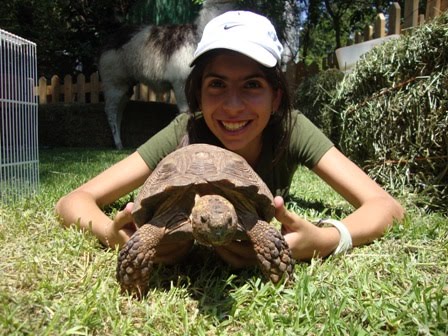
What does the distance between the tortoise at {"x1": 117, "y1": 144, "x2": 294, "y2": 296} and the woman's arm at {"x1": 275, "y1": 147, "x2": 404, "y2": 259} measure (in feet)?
0.39

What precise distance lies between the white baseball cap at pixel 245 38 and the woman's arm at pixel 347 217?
24.0 inches

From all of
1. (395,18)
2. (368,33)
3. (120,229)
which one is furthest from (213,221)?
(368,33)

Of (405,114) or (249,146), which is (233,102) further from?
(405,114)

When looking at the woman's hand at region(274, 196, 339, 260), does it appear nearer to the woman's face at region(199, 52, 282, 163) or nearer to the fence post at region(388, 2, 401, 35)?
the woman's face at region(199, 52, 282, 163)

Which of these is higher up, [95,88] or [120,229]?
[95,88]

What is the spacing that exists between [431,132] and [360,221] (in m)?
1.22

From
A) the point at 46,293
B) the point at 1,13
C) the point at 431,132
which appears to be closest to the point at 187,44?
the point at 1,13

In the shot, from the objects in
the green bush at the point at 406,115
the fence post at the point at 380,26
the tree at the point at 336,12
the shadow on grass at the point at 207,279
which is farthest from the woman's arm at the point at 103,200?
the tree at the point at 336,12

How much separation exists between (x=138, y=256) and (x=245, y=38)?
0.97 meters

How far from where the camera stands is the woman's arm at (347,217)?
5.00ft

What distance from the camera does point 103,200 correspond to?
214cm

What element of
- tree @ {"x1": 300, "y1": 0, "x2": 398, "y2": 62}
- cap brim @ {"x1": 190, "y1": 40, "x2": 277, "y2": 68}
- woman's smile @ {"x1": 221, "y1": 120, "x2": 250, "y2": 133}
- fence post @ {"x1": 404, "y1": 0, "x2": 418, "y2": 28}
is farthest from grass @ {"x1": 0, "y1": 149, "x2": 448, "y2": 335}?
tree @ {"x1": 300, "y1": 0, "x2": 398, "y2": 62}

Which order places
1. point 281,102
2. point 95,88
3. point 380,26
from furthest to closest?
point 95,88 → point 380,26 → point 281,102

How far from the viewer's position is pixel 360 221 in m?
1.82
